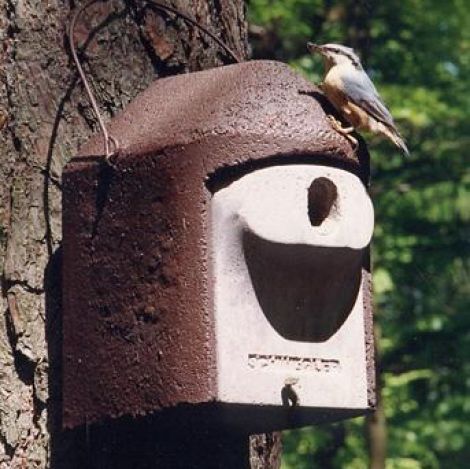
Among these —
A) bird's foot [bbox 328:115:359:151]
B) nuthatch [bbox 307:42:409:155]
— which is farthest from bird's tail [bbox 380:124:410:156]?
bird's foot [bbox 328:115:359:151]

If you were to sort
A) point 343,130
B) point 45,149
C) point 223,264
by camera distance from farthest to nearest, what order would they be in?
point 45,149, point 343,130, point 223,264

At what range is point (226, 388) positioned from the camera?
3.10m

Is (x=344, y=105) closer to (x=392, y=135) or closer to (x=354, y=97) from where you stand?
(x=354, y=97)

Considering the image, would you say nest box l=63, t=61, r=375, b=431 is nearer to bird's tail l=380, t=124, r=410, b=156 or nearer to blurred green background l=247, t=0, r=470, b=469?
bird's tail l=380, t=124, r=410, b=156

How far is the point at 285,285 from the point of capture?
326cm

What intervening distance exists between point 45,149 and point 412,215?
6.26 metres

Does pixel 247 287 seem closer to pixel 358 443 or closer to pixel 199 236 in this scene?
pixel 199 236

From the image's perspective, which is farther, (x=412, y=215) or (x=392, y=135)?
(x=412, y=215)

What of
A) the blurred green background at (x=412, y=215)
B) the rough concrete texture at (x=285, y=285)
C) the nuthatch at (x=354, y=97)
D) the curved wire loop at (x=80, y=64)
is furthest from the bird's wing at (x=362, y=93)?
the blurred green background at (x=412, y=215)

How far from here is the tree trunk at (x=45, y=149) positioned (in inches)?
132

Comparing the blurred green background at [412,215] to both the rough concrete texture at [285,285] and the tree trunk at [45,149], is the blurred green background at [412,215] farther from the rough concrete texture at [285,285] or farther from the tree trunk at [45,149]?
the rough concrete texture at [285,285]

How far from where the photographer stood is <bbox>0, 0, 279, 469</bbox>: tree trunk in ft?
11.0

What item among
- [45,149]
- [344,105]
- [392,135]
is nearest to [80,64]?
[45,149]

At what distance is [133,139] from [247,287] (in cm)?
40
